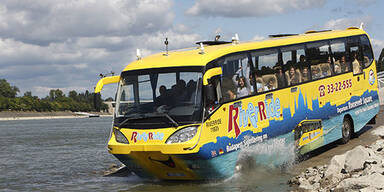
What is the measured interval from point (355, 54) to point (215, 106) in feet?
26.1

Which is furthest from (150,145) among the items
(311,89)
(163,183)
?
(311,89)

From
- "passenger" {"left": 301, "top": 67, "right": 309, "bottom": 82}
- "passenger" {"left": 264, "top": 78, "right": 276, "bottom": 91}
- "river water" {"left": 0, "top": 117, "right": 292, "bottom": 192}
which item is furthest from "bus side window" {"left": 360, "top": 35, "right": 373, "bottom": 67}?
"river water" {"left": 0, "top": 117, "right": 292, "bottom": 192}

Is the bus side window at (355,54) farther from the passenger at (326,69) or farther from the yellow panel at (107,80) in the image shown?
the yellow panel at (107,80)

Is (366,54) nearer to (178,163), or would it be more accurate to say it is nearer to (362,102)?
(362,102)

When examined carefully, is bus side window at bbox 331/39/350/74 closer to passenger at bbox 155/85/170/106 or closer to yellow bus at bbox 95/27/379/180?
yellow bus at bbox 95/27/379/180

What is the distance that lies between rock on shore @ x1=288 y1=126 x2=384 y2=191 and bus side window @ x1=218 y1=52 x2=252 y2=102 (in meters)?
2.44

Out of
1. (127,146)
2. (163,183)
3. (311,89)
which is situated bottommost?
(163,183)

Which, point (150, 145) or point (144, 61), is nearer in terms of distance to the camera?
point (150, 145)

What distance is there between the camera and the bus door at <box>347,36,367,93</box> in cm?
1947

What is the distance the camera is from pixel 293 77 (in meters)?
16.8

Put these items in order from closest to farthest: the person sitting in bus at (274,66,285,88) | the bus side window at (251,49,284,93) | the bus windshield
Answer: the bus windshield < the bus side window at (251,49,284,93) < the person sitting in bus at (274,66,285,88)

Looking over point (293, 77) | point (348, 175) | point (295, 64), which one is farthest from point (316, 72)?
point (348, 175)

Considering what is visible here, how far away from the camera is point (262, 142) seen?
588 inches

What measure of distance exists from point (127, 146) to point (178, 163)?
1293 mm
